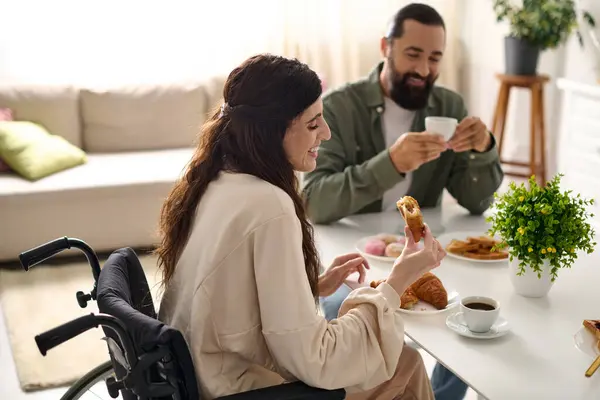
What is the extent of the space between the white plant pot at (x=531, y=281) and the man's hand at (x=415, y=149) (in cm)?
51

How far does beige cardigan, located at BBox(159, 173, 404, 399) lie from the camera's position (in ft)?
4.25

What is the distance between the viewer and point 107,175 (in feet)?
12.6

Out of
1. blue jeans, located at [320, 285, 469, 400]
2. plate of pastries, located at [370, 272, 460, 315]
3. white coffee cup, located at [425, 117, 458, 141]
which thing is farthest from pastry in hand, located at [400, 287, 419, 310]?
white coffee cup, located at [425, 117, 458, 141]

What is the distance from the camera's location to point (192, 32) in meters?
4.69

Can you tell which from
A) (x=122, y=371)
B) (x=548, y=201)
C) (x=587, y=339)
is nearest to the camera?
(x=122, y=371)

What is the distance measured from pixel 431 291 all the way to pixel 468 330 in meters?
0.14

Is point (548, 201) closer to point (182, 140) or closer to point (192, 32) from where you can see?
point (182, 140)

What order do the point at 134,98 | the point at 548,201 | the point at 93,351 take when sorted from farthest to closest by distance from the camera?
the point at 134,98 → the point at 93,351 → the point at 548,201

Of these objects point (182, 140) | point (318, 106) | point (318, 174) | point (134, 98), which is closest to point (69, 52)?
point (134, 98)

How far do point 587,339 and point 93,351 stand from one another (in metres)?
1.95

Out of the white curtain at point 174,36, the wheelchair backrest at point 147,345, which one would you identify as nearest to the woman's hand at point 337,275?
the wheelchair backrest at point 147,345

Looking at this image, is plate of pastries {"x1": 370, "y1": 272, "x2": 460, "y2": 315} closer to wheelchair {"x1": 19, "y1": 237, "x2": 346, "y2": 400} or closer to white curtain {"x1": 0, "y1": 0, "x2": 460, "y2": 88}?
wheelchair {"x1": 19, "y1": 237, "x2": 346, "y2": 400}

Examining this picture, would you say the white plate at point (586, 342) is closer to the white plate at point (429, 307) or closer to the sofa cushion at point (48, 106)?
the white plate at point (429, 307)

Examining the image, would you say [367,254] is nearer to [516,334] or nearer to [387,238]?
[387,238]
